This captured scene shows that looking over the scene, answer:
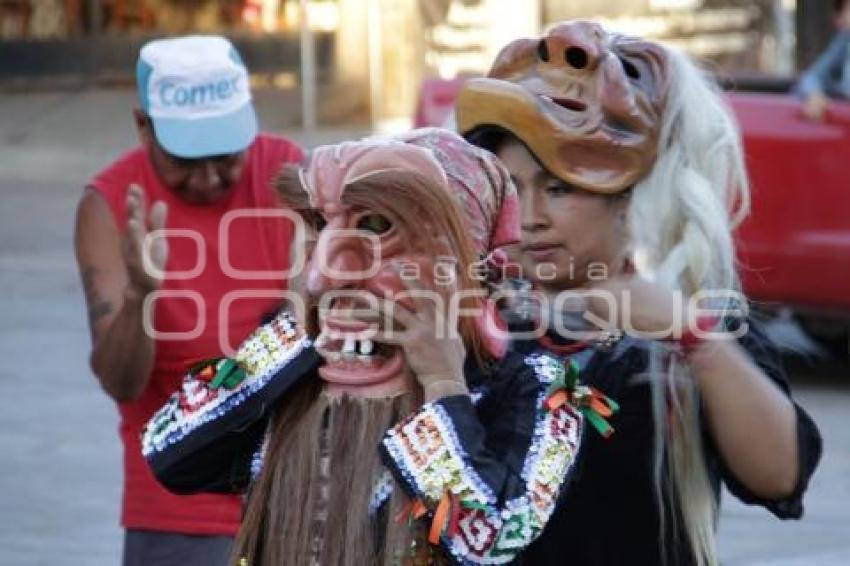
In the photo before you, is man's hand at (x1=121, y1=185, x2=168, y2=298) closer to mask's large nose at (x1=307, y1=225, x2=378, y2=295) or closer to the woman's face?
the woman's face

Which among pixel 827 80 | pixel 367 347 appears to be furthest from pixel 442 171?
pixel 827 80

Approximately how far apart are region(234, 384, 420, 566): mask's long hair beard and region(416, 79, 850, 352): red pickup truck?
7026 millimetres

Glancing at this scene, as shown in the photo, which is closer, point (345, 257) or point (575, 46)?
point (345, 257)

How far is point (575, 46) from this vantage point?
319 centimetres

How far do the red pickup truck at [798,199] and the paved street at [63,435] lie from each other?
594 mm

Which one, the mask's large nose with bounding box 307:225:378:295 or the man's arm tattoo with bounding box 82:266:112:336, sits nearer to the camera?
the mask's large nose with bounding box 307:225:378:295

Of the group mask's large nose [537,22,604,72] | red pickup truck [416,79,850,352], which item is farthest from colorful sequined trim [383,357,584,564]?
red pickup truck [416,79,850,352]

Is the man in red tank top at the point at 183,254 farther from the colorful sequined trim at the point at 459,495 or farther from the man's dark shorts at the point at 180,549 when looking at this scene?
the colorful sequined trim at the point at 459,495

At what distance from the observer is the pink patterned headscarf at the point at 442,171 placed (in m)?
2.61

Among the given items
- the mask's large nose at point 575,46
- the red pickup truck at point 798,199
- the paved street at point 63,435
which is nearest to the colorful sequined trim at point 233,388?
the mask's large nose at point 575,46

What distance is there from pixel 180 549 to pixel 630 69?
1672 millimetres

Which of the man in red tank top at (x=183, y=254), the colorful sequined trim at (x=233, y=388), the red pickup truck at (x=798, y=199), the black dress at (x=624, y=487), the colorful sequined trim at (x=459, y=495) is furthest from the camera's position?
the red pickup truck at (x=798, y=199)

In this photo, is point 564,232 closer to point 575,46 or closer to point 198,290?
point 575,46

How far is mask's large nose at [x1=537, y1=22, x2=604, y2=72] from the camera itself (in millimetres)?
3189
